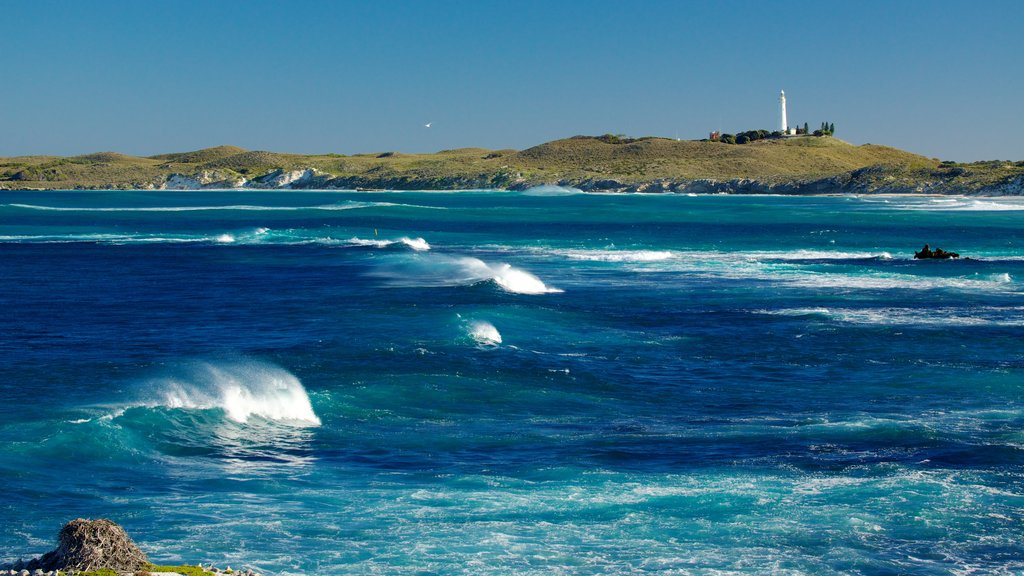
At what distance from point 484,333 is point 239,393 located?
8.68m

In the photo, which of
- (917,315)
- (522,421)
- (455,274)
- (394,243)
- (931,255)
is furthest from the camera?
(394,243)

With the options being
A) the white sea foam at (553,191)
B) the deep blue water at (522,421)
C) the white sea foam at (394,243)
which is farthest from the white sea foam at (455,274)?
the white sea foam at (553,191)

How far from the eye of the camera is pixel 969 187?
14950 cm

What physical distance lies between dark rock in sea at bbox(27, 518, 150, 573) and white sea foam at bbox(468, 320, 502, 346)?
688 inches

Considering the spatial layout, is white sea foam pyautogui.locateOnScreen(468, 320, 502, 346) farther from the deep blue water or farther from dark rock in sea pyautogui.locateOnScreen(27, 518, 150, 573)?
dark rock in sea pyautogui.locateOnScreen(27, 518, 150, 573)

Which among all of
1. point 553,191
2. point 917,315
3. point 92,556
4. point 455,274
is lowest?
point 917,315

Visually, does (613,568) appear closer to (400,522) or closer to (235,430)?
(400,522)

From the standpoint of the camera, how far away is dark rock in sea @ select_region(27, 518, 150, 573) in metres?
9.30

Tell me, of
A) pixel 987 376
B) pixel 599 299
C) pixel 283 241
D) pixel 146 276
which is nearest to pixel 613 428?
pixel 987 376

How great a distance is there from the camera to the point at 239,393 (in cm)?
2050

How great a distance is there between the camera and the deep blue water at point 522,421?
13086 mm

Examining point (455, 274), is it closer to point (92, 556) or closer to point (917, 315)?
point (917, 315)

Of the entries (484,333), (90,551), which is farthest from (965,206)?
(90,551)

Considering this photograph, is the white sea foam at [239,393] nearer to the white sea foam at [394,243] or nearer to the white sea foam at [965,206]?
the white sea foam at [394,243]
